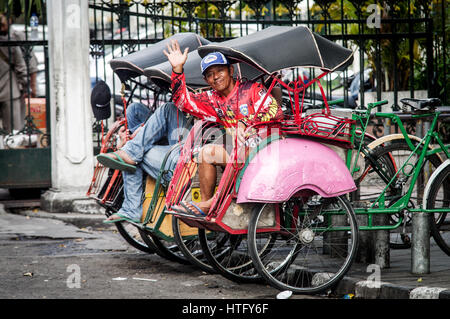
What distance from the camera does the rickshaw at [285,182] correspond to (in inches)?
213

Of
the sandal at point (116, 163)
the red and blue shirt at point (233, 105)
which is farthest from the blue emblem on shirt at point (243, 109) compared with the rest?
the sandal at point (116, 163)

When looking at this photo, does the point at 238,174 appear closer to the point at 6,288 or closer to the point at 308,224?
the point at 308,224

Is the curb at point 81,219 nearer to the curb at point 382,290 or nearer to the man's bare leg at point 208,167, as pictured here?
the man's bare leg at point 208,167

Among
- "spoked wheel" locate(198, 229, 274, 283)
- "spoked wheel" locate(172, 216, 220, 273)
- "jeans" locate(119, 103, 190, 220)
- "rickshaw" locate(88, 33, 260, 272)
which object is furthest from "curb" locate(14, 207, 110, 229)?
"spoked wheel" locate(198, 229, 274, 283)

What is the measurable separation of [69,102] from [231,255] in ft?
14.7

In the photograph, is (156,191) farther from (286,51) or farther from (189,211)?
(286,51)

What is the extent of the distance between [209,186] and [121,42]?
457 centimetres

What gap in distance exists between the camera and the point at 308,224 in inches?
224

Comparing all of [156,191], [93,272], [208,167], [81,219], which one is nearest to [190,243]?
[156,191]

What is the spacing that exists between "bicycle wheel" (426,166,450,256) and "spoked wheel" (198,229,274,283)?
141 centimetres

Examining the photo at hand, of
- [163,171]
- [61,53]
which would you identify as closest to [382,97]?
[61,53]

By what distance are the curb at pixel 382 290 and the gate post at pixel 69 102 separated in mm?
5150

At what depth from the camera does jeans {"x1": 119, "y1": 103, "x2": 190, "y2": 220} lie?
6613 mm

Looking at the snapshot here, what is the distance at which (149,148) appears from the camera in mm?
6723
